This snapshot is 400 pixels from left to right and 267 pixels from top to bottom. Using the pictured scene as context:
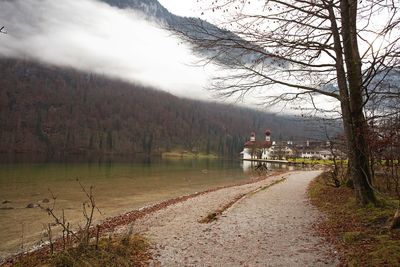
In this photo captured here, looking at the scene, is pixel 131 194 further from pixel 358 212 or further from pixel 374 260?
pixel 374 260

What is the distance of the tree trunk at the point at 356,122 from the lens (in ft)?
28.3

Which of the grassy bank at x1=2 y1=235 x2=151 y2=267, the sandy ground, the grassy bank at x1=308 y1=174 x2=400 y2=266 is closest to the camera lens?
the grassy bank at x1=308 y1=174 x2=400 y2=266

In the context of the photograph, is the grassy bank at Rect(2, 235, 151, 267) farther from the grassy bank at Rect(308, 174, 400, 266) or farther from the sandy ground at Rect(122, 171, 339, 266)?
the grassy bank at Rect(308, 174, 400, 266)

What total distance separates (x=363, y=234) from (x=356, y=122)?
329cm

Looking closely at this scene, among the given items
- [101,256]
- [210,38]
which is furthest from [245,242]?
[210,38]

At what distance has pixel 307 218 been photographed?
1089 cm

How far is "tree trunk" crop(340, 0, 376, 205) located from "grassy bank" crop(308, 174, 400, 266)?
59cm

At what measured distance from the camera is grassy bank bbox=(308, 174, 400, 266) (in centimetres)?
586

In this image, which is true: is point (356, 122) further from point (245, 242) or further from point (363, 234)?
point (245, 242)

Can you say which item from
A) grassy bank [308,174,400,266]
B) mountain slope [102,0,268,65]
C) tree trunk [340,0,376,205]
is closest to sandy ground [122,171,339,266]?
grassy bank [308,174,400,266]

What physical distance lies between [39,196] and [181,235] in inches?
804

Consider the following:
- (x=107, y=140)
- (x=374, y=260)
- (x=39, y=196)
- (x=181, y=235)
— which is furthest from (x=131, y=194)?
(x=107, y=140)

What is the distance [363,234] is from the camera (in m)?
7.30

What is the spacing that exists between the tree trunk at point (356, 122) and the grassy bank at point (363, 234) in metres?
0.59
